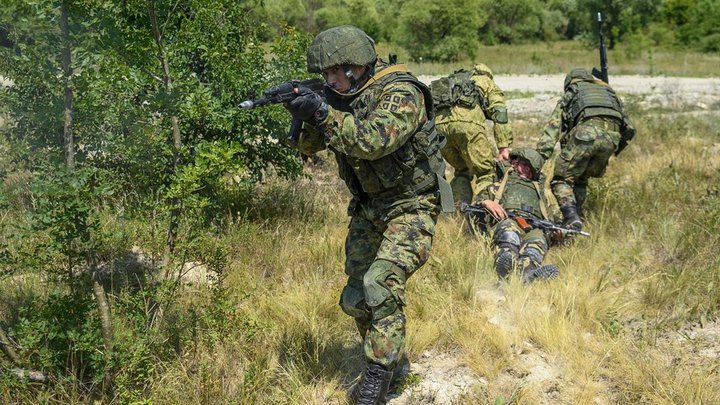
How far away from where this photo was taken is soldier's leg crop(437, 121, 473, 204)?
19.4 ft

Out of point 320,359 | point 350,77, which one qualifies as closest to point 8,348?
point 320,359

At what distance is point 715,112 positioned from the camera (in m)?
11.3

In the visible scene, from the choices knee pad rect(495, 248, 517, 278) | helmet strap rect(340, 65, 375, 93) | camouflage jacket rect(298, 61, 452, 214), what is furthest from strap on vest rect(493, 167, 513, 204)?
helmet strap rect(340, 65, 375, 93)

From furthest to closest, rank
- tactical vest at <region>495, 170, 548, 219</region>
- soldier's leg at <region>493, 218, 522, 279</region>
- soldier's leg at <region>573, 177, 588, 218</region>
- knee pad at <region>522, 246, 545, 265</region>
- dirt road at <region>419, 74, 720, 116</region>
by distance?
dirt road at <region>419, 74, 720, 116</region> → soldier's leg at <region>573, 177, 588, 218</region> → tactical vest at <region>495, 170, 548, 219</region> → knee pad at <region>522, 246, 545, 265</region> → soldier's leg at <region>493, 218, 522, 279</region>

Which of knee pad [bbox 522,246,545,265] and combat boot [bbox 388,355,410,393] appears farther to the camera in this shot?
knee pad [bbox 522,246,545,265]

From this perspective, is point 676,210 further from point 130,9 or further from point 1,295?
point 1,295

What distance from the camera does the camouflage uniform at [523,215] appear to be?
15.3 feet

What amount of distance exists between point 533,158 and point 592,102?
37.0 inches

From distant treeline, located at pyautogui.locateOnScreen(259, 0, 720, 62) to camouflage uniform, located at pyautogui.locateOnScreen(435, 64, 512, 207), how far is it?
74.8ft

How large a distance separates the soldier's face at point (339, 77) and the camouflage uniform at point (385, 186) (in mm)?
46

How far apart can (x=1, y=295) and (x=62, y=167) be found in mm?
1419

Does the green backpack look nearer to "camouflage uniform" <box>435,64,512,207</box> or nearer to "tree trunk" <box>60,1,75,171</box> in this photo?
"camouflage uniform" <box>435,64,512,207</box>

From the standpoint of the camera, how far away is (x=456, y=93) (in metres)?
5.93

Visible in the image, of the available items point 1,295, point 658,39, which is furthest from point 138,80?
point 658,39
